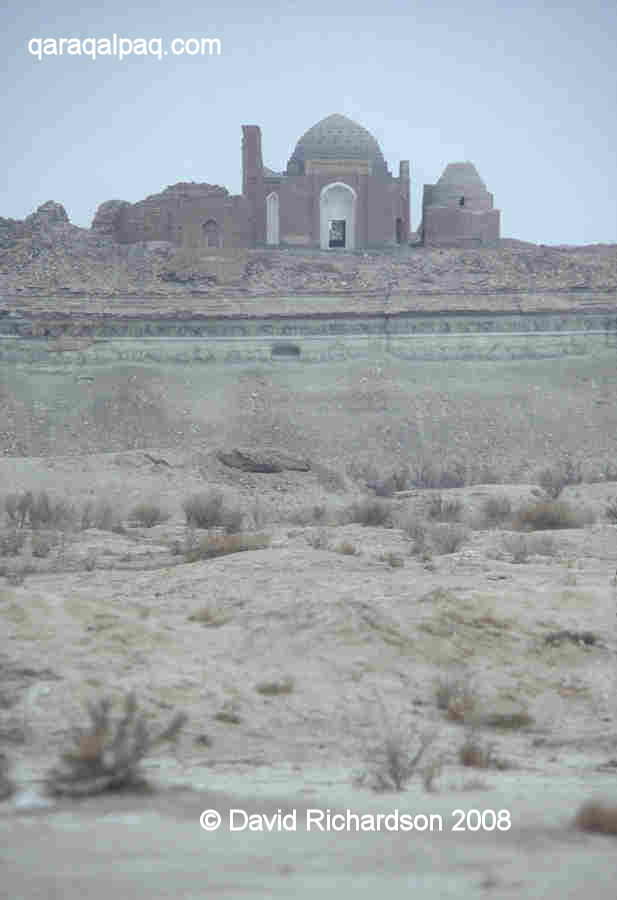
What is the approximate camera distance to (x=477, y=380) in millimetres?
34438

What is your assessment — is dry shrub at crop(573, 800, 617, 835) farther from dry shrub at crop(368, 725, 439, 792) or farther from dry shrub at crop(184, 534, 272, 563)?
dry shrub at crop(184, 534, 272, 563)

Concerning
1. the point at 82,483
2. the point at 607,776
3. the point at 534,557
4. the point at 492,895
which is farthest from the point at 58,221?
the point at 492,895

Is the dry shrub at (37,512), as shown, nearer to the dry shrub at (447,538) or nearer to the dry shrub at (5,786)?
the dry shrub at (447,538)

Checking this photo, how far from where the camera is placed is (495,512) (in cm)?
2041

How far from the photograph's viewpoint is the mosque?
1453 inches

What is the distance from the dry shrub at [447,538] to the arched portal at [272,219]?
2432 centimetres

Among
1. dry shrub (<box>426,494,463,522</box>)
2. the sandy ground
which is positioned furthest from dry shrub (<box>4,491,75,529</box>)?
dry shrub (<box>426,494,463,522</box>)

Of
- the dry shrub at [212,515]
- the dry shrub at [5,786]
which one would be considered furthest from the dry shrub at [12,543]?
the dry shrub at [5,786]

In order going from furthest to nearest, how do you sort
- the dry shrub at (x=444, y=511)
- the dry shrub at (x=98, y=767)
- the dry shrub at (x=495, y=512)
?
the dry shrub at (x=444, y=511), the dry shrub at (x=495, y=512), the dry shrub at (x=98, y=767)

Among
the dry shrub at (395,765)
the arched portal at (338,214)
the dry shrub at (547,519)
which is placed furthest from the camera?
the arched portal at (338,214)

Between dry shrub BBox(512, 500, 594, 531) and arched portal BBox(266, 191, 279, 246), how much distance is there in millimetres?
22303

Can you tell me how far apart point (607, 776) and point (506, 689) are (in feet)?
5.67

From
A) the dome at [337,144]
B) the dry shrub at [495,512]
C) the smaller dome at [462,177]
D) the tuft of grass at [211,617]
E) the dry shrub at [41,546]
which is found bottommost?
the dry shrub at [495,512]

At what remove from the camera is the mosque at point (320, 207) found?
121 ft
